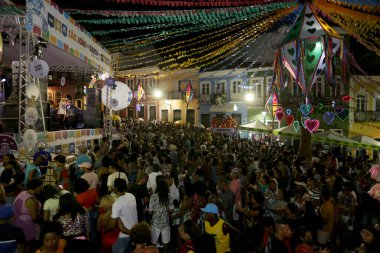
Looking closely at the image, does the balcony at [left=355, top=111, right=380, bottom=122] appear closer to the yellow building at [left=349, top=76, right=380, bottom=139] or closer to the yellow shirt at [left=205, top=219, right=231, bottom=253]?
the yellow building at [left=349, top=76, right=380, bottom=139]

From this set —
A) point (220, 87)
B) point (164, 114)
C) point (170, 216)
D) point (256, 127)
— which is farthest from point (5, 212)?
point (164, 114)

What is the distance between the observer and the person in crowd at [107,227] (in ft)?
16.6

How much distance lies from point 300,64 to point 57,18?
8058 millimetres

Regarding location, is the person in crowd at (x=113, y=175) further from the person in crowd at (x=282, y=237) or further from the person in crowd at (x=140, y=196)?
the person in crowd at (x=282, y=237)

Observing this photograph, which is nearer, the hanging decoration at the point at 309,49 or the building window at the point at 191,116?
the hanging decoration at the point at 309,49

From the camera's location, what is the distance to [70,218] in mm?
4512

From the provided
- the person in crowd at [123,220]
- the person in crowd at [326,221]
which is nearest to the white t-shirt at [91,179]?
the person in crowd at [123,220]

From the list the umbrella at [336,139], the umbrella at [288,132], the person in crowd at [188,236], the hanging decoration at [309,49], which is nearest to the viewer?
the person in crowd at [188,236]

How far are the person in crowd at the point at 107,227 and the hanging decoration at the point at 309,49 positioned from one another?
7955 mm

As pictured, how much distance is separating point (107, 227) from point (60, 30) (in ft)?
28.8

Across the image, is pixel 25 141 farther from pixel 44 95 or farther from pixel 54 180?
pixel 44 95

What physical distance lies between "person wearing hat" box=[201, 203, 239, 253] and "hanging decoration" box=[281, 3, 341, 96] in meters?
7.33

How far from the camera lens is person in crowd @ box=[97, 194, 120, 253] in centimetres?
505

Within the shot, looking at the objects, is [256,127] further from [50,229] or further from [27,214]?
[50,229]
